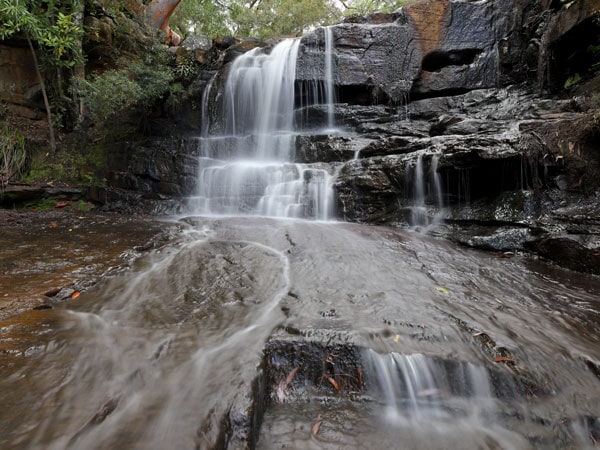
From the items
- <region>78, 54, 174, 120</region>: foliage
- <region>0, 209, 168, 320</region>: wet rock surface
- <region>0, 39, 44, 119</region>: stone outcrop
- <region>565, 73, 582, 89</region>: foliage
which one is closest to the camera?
<region>0, 209, 168, 320</region>: wet rock surface

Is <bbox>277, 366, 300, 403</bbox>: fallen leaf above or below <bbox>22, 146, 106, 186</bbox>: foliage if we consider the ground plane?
below

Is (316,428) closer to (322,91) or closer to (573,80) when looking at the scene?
(573,80)

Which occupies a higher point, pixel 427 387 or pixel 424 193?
pixel 424 193

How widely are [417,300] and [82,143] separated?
395 inches

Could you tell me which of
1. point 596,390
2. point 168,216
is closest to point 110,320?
point 596,390

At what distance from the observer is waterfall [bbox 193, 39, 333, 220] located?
23.7 feet

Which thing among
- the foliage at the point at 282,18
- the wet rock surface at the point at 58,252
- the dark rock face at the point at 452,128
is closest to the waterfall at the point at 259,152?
the dark rock face at the point at 452,128

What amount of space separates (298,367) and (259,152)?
27.3 feet

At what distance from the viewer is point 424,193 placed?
6.22 m

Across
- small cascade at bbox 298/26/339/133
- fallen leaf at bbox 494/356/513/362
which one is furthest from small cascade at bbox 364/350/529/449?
small cascade at bbox 298/26/339/133

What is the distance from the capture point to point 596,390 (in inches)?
77.0

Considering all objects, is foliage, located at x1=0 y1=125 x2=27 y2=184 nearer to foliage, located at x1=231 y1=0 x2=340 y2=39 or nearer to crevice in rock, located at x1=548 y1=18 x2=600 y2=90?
crevice in rock, located at x1=548 y1=18 x2=600 y2=90

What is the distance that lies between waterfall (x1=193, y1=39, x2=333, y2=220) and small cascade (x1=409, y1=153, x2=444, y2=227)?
1.72 metres

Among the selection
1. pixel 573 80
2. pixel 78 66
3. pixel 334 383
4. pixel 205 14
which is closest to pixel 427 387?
pixel 334 383
